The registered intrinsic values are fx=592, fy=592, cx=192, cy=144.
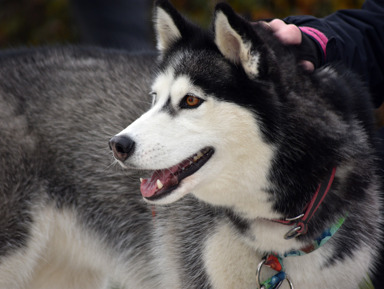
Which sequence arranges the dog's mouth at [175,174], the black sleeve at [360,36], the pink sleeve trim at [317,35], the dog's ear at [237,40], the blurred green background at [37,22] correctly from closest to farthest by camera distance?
the dog's ear at [237,40] < the dog's mouth at [175,174] < the pink sleeve trim at [317,35] < the black sleeve at [360,36] < the blurred green background at [37,22]

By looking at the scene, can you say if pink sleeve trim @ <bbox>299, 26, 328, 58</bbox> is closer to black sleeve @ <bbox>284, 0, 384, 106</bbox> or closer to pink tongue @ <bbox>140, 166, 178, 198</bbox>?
black sleeve @ <bbox>284, 0, 384, 106</bbox>

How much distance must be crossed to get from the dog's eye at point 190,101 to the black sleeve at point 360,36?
0.90 metres

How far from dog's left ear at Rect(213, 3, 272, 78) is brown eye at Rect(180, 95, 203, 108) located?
0.22 m

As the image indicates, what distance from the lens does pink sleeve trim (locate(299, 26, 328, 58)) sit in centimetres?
275

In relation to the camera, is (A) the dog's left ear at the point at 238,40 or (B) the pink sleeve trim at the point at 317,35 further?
(B) the pink sleeve trim at the point at 317,35

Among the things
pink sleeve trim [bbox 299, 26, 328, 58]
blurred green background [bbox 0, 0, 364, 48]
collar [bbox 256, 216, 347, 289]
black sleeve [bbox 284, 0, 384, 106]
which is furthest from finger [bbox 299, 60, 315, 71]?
blurred green background [bbox 0, 0, 364, 48]

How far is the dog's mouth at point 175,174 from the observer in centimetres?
235

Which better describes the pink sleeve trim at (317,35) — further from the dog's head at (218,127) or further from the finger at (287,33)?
the dog's head at (218,127)

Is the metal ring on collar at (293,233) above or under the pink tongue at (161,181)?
under

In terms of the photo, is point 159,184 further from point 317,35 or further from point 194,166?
point 317,35

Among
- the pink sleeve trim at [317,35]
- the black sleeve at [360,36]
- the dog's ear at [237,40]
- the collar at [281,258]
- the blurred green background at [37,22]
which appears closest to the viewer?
the dog's ear at [237,40]

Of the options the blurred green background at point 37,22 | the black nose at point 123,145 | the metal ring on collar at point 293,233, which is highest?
the black nose at point 123,145

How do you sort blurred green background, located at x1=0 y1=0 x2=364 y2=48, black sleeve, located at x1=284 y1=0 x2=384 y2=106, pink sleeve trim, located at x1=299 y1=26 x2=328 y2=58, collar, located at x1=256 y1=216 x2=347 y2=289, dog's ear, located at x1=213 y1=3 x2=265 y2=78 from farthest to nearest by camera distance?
blurred green background, located at x1=0 y1=0 x2=364 y2=48 < black sleeve, located at x1=284 y1=0 x2=384 y2=106 < pink sleeve trim, located at x1=299 y1=26 x2=328 y2=58 < collar, located at x1=256 y1=216 x2=347 y2=289 < dog's ear, located at x1=213 y1=3 x2=265 y2=78

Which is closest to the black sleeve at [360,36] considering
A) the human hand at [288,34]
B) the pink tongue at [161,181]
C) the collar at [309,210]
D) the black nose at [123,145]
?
the human hand at [288,34]
